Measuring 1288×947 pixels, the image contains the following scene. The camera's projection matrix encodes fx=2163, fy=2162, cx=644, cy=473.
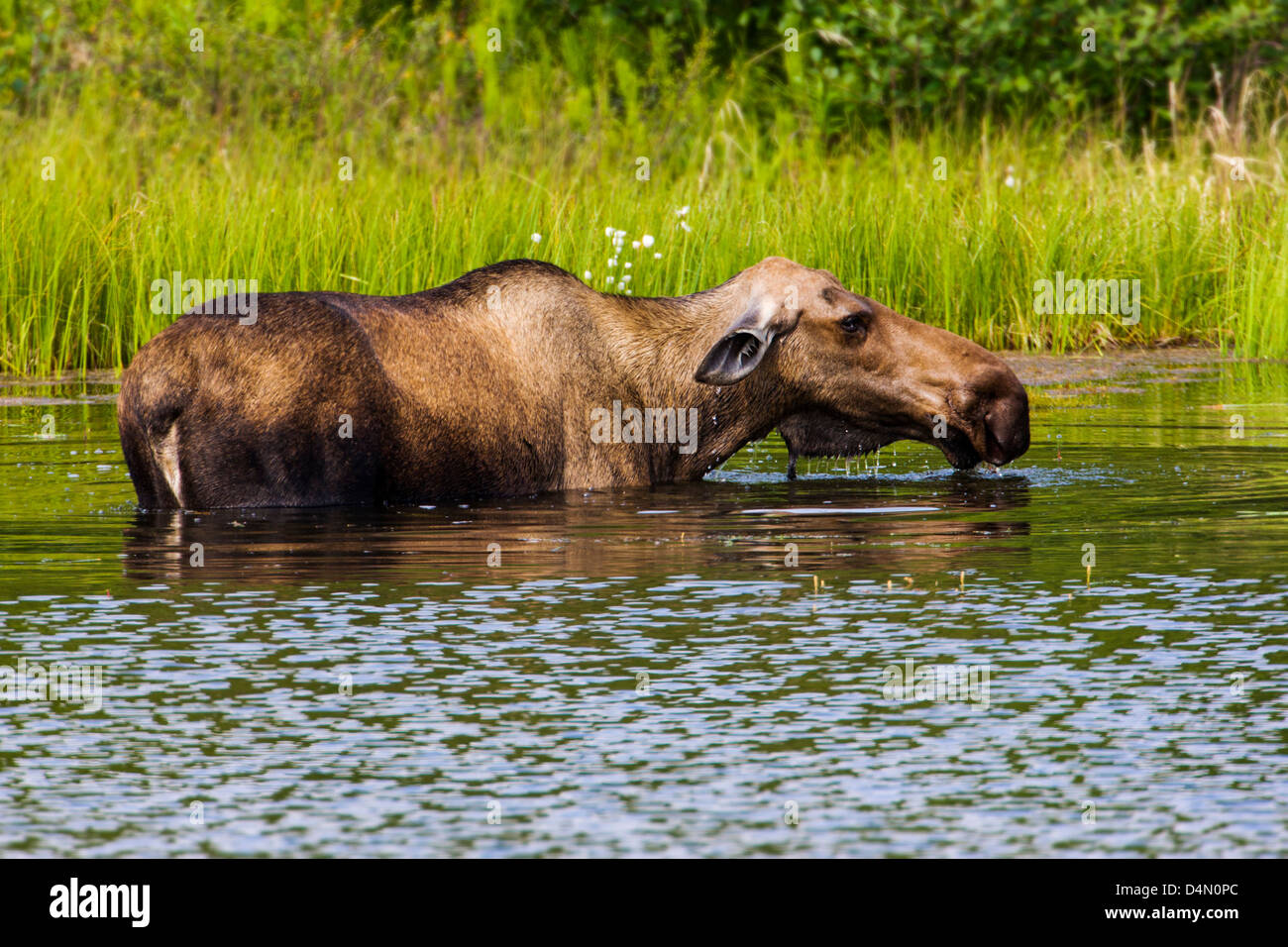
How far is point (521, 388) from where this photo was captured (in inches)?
363

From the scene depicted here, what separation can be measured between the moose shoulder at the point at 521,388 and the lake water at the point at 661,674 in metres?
0.26

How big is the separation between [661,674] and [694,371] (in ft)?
14.1

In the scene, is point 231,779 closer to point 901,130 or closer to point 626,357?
point 626,357

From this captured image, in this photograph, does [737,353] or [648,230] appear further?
[648,230]

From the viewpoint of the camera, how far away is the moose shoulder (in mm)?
8383

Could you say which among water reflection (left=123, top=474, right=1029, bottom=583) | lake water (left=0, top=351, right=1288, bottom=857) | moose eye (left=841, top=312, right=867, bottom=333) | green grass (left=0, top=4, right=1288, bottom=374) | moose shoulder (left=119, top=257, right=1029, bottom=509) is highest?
green grass (left=0, top=4, right=1288, bottom=374)

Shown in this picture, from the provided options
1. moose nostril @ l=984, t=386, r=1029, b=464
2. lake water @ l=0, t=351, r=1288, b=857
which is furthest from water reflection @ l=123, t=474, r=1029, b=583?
moose nostril @ l=984, t=386, r=1029, b=464

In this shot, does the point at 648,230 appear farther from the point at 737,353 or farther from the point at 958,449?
the point at 958,449

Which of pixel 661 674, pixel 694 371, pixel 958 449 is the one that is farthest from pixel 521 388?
pixel 661 674

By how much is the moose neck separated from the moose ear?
0.58 feet

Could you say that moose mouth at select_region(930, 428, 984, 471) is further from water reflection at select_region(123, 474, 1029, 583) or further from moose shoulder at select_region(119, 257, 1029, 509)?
water reflection at select_region(123, 474, 1029, 583)

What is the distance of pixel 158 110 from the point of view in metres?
23.8

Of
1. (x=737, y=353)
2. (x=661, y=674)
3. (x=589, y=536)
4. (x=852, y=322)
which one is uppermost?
(x=852, y=322)

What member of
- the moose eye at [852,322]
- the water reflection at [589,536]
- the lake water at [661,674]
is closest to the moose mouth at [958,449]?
the water reflection at [589,536]
